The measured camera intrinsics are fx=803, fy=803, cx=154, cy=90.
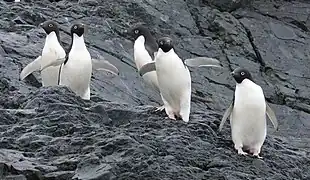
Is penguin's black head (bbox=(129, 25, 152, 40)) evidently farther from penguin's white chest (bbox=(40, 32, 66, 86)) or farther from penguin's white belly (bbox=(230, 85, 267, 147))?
penguin's white belly (bbox=(230, 85, 267, 147))

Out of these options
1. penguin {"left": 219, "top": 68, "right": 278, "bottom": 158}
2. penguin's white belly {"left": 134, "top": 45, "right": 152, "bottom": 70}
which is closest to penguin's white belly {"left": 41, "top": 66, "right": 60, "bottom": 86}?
penguin's white belly {"left": 134, "top": 45, "right": 152, "bottom": 70}

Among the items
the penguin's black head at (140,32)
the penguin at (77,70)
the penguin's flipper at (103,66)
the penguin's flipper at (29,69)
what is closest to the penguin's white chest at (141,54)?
the penguin's black head at (140,32)

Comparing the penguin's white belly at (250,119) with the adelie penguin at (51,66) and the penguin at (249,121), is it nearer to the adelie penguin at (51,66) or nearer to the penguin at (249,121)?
the penguin at (249,121)

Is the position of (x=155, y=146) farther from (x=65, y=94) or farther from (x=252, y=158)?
(x=65, y=94)

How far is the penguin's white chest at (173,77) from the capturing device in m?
9.67

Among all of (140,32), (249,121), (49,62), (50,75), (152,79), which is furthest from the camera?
(140,32)

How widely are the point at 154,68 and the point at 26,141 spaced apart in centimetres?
259

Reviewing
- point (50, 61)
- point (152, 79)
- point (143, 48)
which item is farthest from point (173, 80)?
point (50, 61)

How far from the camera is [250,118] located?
8.77 meters

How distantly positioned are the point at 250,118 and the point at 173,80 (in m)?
1.29

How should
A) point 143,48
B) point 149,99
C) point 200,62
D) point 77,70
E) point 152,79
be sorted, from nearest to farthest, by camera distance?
point 200,62 → point 77,70 → point 152,79 → point 143,48 → point 149,99

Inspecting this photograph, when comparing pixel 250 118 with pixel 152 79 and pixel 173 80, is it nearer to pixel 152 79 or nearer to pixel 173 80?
pixel 173 80

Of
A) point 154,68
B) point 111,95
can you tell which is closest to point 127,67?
point 111,95

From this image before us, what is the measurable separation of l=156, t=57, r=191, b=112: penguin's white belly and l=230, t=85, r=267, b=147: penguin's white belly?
1063mm
